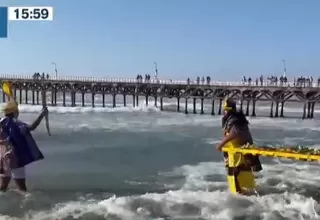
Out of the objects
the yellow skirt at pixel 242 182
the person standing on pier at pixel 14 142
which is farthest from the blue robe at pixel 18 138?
the yellow skirt at pixel 242 182

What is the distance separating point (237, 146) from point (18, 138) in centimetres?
400

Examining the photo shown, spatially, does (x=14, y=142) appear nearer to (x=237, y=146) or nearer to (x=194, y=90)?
(x=237, y=146)

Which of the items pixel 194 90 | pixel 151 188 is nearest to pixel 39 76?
pixel 194 90

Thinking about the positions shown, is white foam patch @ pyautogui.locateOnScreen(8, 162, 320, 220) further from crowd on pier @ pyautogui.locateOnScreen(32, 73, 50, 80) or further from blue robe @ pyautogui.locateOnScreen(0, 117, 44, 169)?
crowd on pier @ pyautogui.locateOnScreen(32, 73, 50, 80)

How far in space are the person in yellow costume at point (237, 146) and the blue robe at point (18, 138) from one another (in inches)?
139

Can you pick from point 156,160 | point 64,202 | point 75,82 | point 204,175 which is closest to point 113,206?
point 64,202

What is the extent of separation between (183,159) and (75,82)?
143 feet

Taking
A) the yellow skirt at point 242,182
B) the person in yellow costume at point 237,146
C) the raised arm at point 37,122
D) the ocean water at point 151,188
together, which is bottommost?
the ocean water at point 151,188

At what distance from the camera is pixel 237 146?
10.1 m

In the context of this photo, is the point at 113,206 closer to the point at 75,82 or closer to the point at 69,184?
the point at 69,184

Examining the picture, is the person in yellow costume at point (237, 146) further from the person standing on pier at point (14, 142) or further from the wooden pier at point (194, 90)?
the wooden pier at point (194, 90)

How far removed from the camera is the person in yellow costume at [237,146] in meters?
10.1

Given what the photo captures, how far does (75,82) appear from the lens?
197 feet

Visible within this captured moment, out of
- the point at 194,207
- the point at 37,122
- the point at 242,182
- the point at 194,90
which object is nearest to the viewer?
the point at 37,122
